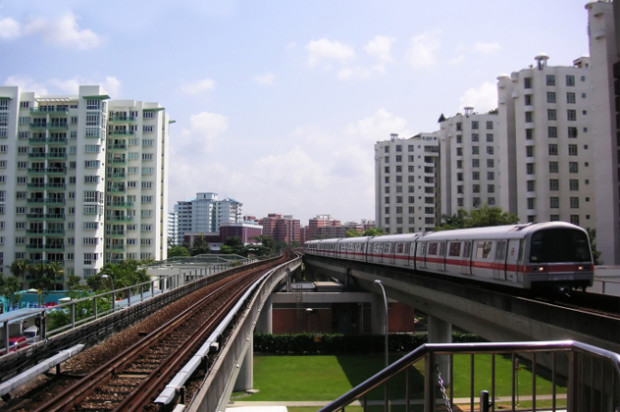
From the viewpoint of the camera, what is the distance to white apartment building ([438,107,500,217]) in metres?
85.2

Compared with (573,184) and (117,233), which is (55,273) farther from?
(573,184)

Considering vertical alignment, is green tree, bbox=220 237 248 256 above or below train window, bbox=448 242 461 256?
below

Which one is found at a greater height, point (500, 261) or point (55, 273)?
point (500, 261)

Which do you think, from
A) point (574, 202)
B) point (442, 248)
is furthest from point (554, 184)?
point (442, 248)

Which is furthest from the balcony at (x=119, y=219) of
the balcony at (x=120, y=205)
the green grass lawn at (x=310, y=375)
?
the green grass lawn at (x=310, y=375)

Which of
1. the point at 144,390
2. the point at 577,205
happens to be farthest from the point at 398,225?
the point at 144,390

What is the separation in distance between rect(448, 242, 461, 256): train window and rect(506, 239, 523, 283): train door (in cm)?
447

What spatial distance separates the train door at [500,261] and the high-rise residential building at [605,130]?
92.3ft

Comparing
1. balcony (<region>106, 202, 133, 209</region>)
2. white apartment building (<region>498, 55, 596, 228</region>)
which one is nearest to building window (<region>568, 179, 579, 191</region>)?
white apartment building (<region>498, 55, 596, 228</region>)

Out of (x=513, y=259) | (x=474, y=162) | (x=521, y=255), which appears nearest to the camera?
(x=521, y=255)

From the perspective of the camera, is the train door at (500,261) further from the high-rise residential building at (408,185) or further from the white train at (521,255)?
the high-rise residential building at (408,185)

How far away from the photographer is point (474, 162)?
85812 millimetres

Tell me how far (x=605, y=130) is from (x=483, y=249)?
30428mm

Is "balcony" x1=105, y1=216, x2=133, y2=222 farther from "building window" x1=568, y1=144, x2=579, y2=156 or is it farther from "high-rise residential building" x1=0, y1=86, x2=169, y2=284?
"building window" x1=568, y1=144, x2=579, y2=156
